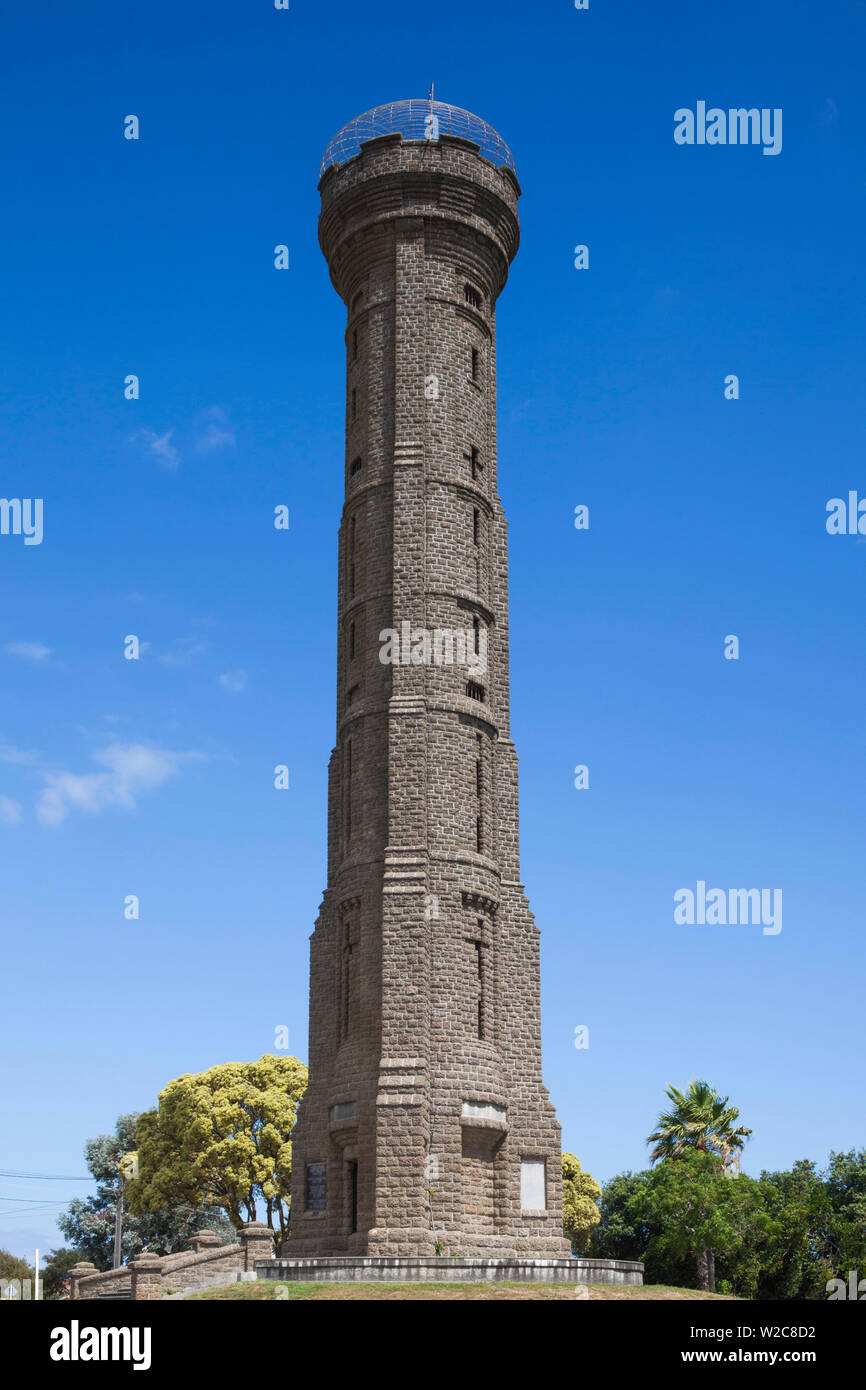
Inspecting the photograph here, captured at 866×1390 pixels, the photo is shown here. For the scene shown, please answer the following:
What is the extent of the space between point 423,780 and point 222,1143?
2322cm

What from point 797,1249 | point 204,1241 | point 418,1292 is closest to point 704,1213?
point 797,1249

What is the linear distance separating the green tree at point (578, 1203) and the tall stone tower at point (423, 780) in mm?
27366

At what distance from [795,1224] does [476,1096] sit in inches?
744

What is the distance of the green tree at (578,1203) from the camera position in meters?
63.1

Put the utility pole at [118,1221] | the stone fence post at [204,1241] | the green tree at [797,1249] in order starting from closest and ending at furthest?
1. the stone fence post at [204,1241]
2. the green tree at [797,1249]
3. the utility pole at [118,1221]

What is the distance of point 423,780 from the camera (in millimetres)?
38344

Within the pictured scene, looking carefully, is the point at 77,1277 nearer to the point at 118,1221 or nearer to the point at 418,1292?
the point at 418,1292

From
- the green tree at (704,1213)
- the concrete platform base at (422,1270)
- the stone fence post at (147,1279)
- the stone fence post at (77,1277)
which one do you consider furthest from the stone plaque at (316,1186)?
the green tree at (704,1213)

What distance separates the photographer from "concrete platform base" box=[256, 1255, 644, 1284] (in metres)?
29.5

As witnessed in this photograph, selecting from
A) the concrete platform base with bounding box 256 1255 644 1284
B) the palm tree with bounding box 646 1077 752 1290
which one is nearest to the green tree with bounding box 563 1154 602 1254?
the palm tree with bounding box 646 1077 752 1290

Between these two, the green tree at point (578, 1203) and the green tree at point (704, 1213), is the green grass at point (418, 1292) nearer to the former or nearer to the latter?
the green tree at point (704, 1213)

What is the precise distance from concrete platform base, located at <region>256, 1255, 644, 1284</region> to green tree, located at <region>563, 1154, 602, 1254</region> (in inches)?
1330

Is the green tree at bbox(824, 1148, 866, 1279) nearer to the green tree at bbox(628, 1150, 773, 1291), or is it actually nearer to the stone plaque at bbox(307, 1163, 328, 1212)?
the green tree at bbox(628, 1150, 773, 1291)
